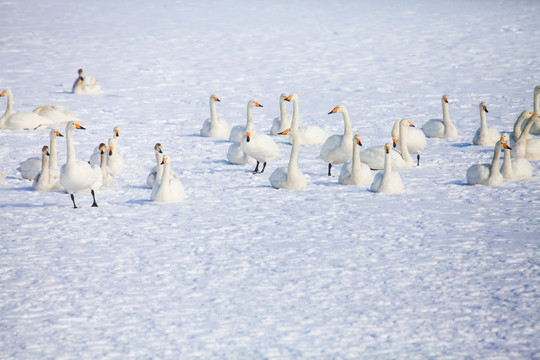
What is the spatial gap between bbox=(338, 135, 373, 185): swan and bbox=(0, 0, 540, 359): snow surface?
137 mm

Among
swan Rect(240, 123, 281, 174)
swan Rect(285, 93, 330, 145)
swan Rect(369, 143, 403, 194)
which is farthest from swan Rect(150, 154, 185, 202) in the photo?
swan Rect(285, 93, 330, 145)

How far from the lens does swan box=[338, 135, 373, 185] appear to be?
877cm

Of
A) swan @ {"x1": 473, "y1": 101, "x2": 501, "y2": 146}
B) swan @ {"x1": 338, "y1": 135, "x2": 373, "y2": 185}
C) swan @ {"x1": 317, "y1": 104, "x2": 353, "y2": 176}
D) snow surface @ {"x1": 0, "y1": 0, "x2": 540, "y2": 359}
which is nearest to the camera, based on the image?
snow surface @ {"x1": 0, "y1": 0, "x2": 540, "y2": 359}

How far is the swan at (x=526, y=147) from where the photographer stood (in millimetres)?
9889

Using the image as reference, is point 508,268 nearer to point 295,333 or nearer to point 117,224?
point 295,333

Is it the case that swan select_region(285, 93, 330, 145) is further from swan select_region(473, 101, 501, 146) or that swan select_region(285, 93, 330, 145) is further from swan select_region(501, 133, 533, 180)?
swan select_region(501, 133, 533, 180)

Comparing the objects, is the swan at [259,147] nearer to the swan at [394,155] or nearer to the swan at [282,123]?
the swan at [394,155]

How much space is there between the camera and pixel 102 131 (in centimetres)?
1188

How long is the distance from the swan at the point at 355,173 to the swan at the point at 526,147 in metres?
2.21

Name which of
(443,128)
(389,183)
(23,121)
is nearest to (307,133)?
(443,128)

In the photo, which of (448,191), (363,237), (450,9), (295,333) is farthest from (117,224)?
(450,9)

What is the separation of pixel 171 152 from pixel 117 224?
319 centimetres

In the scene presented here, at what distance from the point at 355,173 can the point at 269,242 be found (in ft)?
7.00

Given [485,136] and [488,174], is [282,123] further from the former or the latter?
[488,174]
